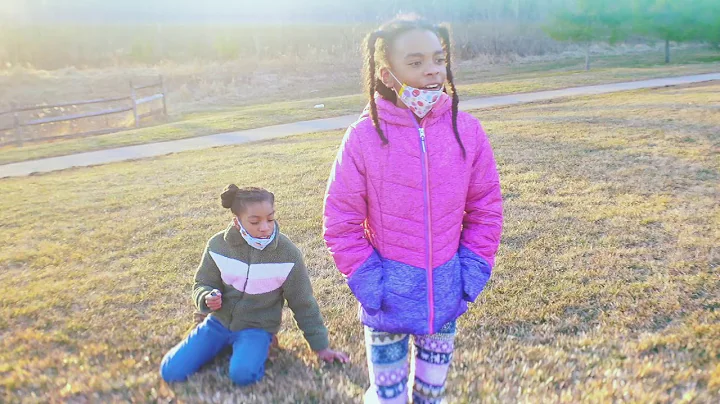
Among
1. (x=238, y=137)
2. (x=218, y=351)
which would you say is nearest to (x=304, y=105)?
(x=238, y=137)

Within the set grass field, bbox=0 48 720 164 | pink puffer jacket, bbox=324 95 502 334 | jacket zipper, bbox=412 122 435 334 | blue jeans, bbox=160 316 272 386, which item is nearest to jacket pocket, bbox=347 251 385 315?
pink puffer jacket, bbox=324 95 502 334

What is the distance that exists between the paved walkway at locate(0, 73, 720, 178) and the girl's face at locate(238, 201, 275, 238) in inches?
325

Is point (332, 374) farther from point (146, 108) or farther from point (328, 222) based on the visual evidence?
point (146, 108)

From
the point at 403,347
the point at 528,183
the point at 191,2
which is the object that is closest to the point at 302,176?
the point at 528,183

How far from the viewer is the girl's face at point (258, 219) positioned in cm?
279

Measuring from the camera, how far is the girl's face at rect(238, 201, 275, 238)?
2.79m

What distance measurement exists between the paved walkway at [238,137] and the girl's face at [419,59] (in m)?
9.24

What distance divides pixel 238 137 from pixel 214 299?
9.81 m

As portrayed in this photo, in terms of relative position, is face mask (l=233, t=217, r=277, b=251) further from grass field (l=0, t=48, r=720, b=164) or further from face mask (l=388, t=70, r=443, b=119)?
grass field (l=0, t=48, r=720, b=164)

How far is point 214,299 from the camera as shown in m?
2.90

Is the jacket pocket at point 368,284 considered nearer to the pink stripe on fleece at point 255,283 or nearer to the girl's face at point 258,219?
the girl's face at point 258,219

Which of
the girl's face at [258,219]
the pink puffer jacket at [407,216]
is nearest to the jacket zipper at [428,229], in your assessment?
the pink puffer jacket at [407,216]

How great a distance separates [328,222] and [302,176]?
5.79 m

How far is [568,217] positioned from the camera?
5.52 m
